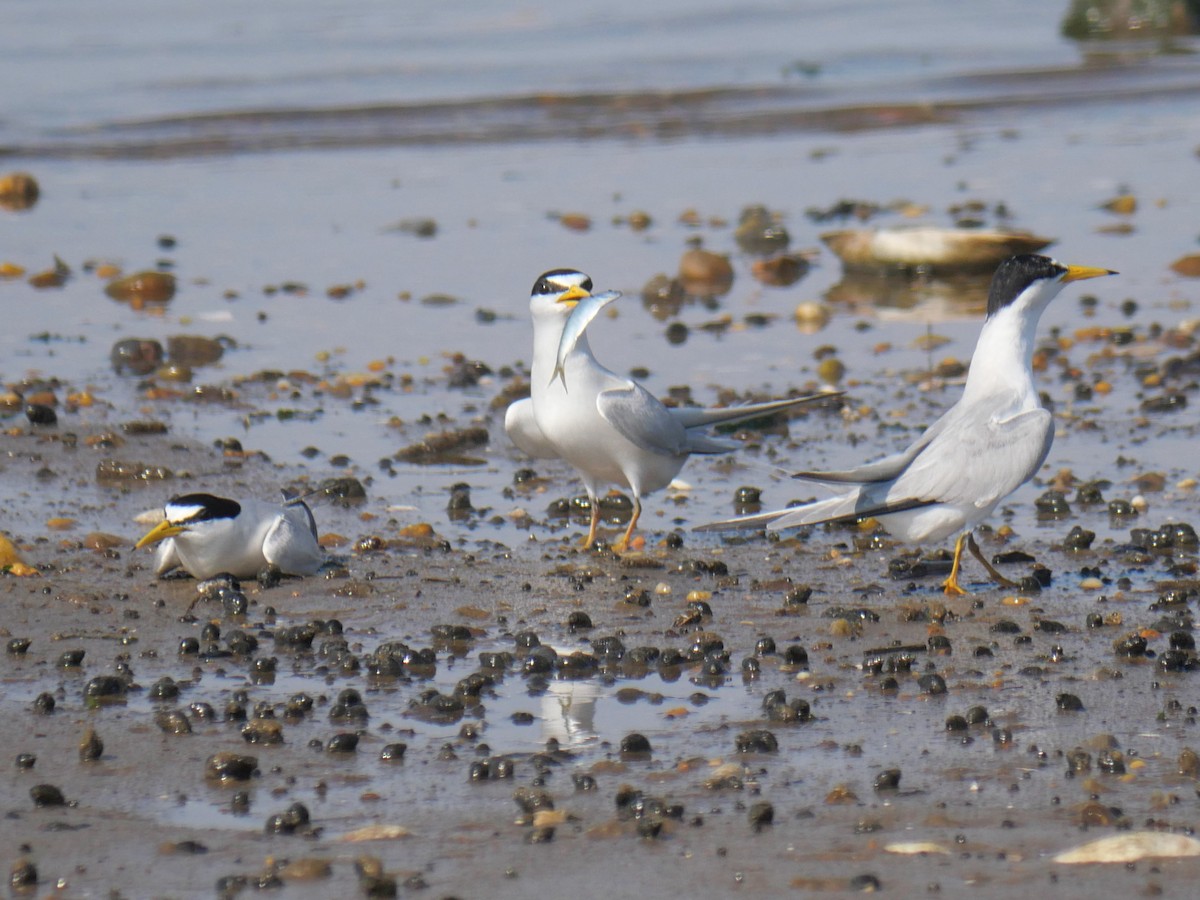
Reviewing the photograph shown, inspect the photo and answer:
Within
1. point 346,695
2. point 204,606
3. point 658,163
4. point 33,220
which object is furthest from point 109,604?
point 658,163

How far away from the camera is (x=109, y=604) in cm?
596

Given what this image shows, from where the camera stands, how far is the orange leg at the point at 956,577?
6.20 m

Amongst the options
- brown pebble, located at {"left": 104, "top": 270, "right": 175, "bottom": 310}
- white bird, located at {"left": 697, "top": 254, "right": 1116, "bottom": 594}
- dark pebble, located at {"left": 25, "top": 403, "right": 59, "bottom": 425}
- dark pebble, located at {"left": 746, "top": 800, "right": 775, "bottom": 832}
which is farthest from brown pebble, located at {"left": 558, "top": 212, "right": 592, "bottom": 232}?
dark pebble, located at {"left": 746, "top": 800, "right": 775, "bottom": 832}

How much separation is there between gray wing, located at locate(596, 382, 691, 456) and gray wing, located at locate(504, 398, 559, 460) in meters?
0.37

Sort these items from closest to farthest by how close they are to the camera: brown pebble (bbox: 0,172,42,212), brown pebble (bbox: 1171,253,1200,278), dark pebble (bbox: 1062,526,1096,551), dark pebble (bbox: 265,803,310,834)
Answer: dark pebble (bbox: 265,803,310,834) → dark pebble (bbox: 1062,526,1096,551) → brown pebble (bbox: 1171,253,1200,278) → brown pebble (bbox: 0,172,42,212)

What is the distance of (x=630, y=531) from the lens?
697cm

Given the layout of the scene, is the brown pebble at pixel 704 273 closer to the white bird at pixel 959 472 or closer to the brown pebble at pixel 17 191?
the white bird at pixel 959 472

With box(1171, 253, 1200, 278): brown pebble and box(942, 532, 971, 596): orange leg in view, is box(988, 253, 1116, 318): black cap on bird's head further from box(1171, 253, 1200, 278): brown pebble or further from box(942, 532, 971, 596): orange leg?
box(1171, 253, 1200, 278): brown pebble

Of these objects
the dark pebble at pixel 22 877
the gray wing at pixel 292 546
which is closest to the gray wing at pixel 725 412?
the gray wing at pixel 292 546

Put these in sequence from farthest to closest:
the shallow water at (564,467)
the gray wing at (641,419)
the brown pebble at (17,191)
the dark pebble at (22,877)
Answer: the brown pebble at (17,191)
the gray wing at (641,419)
the shallow water at (564,467)
the dark pebble at (22,877)

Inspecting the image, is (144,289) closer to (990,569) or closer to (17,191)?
(17,191)

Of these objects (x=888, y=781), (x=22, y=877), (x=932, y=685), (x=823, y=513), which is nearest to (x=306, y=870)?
(x=22, y=877)

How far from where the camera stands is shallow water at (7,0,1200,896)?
417 cm

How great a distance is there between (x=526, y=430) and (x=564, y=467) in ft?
3.27
